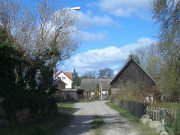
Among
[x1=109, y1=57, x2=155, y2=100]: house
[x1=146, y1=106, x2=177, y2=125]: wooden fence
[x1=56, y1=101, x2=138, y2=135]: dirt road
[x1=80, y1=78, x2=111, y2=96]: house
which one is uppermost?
[x1=109, y1=57, x2=155, y2=100]: house

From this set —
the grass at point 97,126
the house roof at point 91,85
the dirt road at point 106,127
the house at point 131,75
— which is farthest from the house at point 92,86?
the grass at point 97,126

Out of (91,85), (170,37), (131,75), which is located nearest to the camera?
(170,37)

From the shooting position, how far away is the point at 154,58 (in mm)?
44812

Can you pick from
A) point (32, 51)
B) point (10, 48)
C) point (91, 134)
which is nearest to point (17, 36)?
point (32, 51)

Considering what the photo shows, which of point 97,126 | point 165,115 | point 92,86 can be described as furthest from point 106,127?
point 92,86

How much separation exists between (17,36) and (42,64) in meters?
2.14

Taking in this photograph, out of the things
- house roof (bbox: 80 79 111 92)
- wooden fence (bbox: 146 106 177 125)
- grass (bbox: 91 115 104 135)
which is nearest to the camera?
grass (bbox: 91 115 104 135)

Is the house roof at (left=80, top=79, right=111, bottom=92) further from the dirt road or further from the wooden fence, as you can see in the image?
the wooden fence

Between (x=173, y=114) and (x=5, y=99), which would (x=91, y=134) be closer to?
(x=5, y=99)

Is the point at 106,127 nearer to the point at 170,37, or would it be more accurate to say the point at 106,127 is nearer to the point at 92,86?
the point at 170,37

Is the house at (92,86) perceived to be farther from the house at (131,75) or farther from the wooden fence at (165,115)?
the wooden fence at (165,115)

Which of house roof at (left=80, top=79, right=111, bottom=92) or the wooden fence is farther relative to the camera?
house roof at (left=80, top=79, right=111, bottom=92)

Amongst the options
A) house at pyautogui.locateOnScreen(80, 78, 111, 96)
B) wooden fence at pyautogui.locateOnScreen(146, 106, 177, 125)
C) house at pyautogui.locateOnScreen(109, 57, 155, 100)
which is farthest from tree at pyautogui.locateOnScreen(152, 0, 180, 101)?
house at pyautogui.locateOnScreen(80, 78, 111, 96)

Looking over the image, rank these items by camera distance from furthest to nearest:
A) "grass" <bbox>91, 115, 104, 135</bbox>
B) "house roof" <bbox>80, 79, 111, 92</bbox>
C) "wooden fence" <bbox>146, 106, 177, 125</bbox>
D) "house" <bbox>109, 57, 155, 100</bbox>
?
"house roof" <bbox>80, 79, 111, 92</bbox> < "house" <bbox>109, 57, 155, 100</bbox> < "wooden fence" <bbox>146, 106, 177, 125</bbox> < "grass" <bbox>91, 115, 104, 135</bbox>
